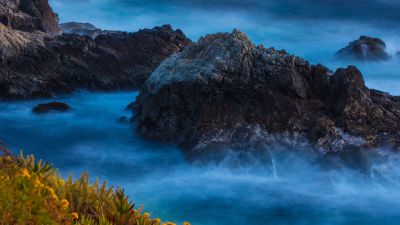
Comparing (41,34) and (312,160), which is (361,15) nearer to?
(41,34)

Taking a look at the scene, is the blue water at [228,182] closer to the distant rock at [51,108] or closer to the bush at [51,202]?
the distant rock at [51,108]

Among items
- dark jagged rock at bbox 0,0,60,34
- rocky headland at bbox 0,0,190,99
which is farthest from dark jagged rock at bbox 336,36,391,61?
dark jagged rock at bbox 0,0,60,34

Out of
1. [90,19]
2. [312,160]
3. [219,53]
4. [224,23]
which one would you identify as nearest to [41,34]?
[219,53]

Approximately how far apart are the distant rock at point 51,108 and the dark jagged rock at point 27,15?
478 cm

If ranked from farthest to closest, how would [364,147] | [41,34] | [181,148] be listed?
[41,34]
[181,148]
[364,147]

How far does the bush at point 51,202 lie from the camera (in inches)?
217

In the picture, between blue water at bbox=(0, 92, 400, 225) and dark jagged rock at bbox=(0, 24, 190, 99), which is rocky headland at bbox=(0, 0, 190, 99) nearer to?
dark jagged rock at bbox=(0, 24, 190, 99)

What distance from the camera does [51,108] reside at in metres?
17.6

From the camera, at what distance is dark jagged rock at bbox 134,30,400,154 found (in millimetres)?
Result: 13758

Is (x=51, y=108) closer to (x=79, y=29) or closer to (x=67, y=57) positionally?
(x=67, y=57)

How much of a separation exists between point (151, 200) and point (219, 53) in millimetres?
4611

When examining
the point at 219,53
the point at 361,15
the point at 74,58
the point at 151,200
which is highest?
the point at 361,15

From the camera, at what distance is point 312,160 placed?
531 inches

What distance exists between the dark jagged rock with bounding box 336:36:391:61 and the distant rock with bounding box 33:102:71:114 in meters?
14.3
